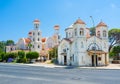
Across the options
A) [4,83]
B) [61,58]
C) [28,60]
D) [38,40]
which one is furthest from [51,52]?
[4,83]

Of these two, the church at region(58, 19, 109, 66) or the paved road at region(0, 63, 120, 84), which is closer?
the paved road at region(0, 63, 120, 84)

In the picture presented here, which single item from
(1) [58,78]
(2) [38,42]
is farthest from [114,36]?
(1) [58,78]

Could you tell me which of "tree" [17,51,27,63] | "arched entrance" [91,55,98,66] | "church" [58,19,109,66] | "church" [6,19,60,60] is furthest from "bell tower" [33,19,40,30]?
"arched entrance" [91,55,98,66]

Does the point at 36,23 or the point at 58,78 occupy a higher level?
the point at 36,23

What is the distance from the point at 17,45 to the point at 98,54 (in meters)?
57.6

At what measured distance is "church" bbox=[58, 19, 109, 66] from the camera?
4431 cm

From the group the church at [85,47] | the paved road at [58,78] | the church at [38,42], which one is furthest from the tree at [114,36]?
the paved road at [58,78]

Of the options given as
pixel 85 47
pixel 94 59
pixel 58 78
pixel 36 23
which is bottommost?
pixel 58 78

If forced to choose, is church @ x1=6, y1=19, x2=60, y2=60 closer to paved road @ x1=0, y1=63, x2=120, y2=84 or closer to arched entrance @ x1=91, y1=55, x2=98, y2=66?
arched entrance @ x1=91, y1=55, x2=98, y2=66

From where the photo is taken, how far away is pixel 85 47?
147 ft

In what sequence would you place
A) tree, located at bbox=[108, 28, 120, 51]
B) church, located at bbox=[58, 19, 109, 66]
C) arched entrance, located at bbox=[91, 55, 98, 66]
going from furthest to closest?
tree, located at bbox=[108, 28, 120, 51] < arched entrance, located at bbox=[91, 55, 98, 66] < church, located at bbox=[58, 19, 109, 66]

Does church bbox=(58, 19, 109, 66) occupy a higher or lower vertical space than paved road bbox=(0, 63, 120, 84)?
higher

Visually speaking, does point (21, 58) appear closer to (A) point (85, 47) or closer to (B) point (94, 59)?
(A) point (85, 47)

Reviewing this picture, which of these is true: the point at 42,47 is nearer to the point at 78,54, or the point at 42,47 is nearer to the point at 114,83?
the point at 78,54
